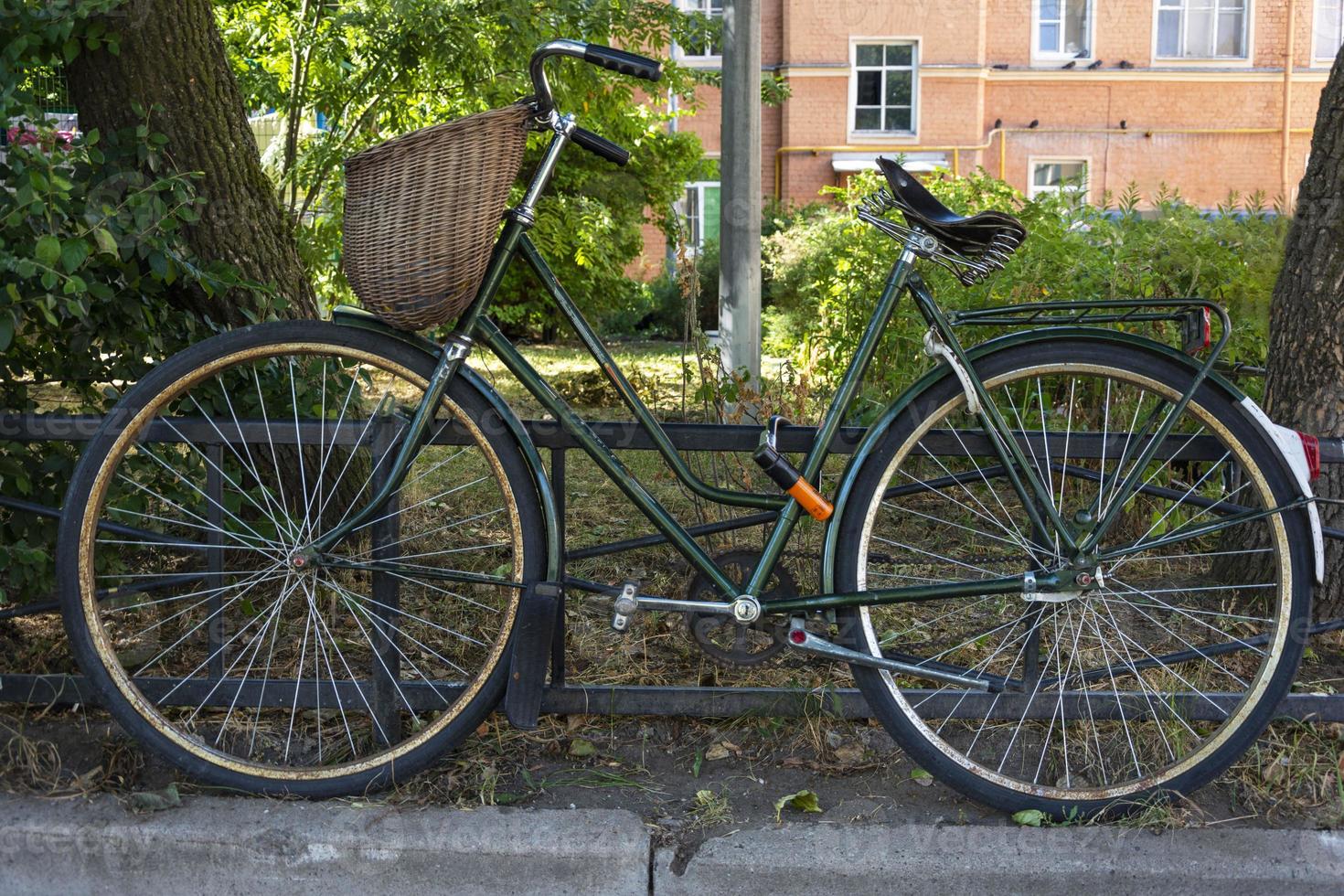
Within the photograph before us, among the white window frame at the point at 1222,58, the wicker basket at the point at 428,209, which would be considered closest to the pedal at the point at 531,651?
the wicker basket at the point at 428,209

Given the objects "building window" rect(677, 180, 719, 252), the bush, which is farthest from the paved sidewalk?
"building window" rect(677, 180, 719, 252)

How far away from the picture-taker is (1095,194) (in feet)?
69.6

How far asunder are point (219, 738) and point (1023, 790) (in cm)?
191

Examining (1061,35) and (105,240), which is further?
(1061,35)

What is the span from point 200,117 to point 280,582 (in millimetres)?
1420

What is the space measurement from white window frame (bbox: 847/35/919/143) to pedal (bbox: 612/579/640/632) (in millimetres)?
19486

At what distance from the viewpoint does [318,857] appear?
2.61m

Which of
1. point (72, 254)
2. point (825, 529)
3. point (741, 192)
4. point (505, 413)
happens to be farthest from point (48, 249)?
point (741, 192)

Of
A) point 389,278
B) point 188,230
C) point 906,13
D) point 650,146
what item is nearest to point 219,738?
point 389,278

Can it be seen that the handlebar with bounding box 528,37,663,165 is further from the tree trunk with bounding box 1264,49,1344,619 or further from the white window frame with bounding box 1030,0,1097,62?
Result: the white window frame with bounding box 1030,0,1097,62

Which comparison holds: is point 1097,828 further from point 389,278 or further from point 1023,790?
point 389,278

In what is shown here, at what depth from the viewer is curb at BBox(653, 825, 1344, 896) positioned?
256 cm

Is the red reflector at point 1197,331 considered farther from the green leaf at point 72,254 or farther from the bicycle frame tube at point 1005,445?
the green leaf at point 72,254

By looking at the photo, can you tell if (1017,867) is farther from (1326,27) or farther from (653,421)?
(1326,27)
